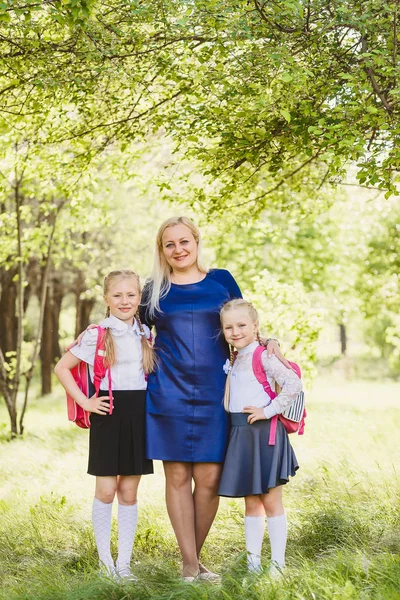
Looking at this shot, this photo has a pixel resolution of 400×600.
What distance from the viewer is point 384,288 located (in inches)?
771

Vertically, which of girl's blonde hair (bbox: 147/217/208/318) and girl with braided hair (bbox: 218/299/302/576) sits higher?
girl's blonde hair (bbox: 147/217/208/318)

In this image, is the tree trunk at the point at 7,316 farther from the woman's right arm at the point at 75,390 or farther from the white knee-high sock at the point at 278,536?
the white knee-high sock at the point at 278,536

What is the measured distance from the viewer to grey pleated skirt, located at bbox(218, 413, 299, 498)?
4.70 m

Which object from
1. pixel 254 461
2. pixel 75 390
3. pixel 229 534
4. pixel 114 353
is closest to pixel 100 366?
pixel 114 353

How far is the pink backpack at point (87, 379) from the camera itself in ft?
16.1

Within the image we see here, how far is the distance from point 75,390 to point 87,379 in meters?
0.14

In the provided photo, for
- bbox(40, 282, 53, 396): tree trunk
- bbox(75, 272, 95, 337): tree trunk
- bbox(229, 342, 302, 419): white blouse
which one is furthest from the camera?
bbox(75, 272, 95, 337): tree trunk

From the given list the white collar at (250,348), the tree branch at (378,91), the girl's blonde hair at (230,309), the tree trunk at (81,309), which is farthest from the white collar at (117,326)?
the tree trunk at (81,309)

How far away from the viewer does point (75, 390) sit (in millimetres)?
4969

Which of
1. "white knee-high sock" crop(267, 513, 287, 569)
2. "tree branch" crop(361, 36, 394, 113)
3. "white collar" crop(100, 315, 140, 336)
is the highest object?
"tree branch" crop(361, 36, 394, 113)

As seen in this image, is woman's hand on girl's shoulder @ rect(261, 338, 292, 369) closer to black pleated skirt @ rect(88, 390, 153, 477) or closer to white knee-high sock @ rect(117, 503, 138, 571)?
black pleated skirt @ rect(88, 390, 153, 477)

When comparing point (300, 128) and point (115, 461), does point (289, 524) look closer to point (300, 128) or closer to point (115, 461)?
point (115, 461)

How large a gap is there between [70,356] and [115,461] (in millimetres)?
704

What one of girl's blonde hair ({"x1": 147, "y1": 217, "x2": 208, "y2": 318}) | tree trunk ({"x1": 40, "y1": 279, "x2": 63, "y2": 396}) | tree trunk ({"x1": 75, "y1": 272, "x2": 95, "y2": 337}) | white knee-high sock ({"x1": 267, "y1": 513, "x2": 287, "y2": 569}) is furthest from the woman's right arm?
tree trunk ({"x1": 75, "y1": 272, "x2": 95, "y2": 337})
